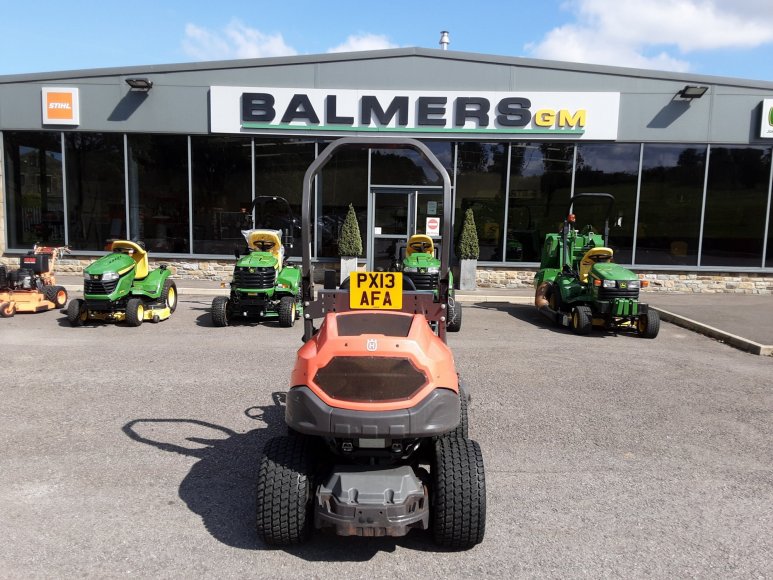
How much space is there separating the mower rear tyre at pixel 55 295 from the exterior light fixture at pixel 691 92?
569 inches

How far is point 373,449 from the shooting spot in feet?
10.2

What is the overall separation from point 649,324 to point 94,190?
1376 cm

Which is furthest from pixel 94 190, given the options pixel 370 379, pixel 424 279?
pixel 370 379

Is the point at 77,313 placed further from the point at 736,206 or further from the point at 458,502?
the point at 736,206

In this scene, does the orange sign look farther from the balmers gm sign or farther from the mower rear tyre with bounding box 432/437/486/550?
the mower rear tyre with bounding box 432/437/486/550

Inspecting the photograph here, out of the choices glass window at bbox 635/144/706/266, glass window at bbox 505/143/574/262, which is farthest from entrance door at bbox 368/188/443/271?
glass window at bbox 635/144/706/266

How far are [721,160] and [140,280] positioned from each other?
13811mm

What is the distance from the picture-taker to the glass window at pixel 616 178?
14.4 metres

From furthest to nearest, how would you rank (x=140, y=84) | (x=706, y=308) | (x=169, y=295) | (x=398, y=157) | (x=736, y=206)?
(x=398, y=157) < (x=736, y=206) < (x=140, y=84) < (x=706, y=308) < (x=169, y=295)

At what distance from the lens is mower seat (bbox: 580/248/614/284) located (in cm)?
982

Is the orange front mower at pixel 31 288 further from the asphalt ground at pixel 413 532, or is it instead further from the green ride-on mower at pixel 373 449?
the green ride-on mower at pixel 373 449

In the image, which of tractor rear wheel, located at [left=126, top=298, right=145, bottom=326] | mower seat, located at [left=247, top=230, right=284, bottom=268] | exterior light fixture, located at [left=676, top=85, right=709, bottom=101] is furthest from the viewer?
exterior light fixture, located at [left=676, top=85, right=709, bottom=101]

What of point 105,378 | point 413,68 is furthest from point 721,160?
point 105,378

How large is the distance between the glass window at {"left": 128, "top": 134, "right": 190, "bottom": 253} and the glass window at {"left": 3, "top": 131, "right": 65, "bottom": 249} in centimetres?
197
